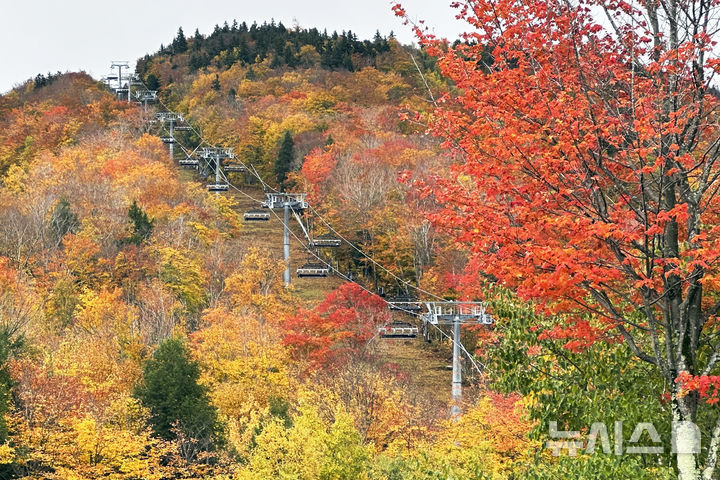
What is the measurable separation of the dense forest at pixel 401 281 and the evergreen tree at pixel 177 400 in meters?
0.08

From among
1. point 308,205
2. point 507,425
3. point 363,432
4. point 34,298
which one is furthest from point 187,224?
point 507,425

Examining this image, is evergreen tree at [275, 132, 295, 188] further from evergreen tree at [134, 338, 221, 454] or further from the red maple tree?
the red maple tree

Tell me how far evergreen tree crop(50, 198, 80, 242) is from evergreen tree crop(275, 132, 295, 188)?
29271mm

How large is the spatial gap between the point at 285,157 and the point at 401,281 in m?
29.0

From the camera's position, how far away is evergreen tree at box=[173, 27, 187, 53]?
488ft

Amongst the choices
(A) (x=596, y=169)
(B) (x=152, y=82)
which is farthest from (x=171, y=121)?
(A) (x=596, y=169)

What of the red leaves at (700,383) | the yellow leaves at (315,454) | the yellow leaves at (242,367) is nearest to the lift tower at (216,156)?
the yellow leaves at (242,367)

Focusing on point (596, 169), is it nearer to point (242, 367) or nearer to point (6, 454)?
point (6, 454)

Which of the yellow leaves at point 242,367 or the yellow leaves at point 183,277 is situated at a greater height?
the yellow leaves at point 183,277

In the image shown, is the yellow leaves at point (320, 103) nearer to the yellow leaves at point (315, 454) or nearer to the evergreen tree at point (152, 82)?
the evergreen tree at point (152, 82)

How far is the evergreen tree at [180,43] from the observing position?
148613mm

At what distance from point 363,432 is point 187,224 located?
110 ft

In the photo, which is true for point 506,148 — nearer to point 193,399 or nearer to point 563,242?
point 563,242

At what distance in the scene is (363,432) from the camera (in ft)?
93.9
